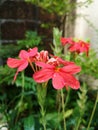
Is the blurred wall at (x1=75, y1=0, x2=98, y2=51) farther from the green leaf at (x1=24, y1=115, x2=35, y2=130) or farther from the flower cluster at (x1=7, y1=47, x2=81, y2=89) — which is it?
the flower cluster at (x1=7, y1=47, x2=81, y2=89)

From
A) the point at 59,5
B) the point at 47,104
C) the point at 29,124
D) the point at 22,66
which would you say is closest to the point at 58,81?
the point at 22,66

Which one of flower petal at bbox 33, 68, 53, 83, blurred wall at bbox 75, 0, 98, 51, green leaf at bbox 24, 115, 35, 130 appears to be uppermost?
flower petal at bbox 33, 68, 53, 83

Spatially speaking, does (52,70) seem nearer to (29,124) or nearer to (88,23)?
(29,124)

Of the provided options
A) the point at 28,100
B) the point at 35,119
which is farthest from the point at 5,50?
the point at 35,119

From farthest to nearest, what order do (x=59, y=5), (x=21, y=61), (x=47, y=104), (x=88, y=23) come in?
1. (x=88, y=23)
2. (x=59, y=5)
3. (x=47, y=104)
4. (x=21, y=61)

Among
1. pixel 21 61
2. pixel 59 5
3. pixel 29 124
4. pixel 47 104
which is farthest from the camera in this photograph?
pixel 59 5

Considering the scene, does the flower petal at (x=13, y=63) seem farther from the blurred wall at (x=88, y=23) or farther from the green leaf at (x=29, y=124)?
the blurred wall at (x=88, y=23)

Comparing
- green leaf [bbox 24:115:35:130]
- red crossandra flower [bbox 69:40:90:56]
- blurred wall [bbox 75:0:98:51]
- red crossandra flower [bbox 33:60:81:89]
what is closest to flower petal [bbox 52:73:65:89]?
red crossandra flower [bbox 33:60:81:89]
